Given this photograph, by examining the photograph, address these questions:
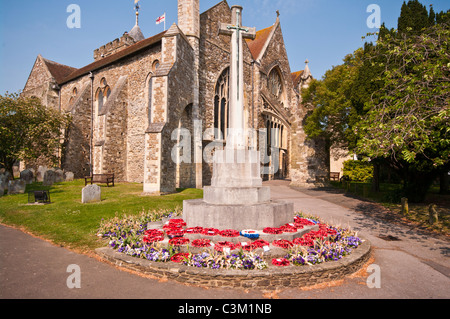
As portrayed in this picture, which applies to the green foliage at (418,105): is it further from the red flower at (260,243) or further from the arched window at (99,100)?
the arched window at (99,100)

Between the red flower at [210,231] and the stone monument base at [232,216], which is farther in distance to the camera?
the stone monument base at [232,216]

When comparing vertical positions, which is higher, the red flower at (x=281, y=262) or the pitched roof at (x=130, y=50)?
the pitched roof at (x=130, y=50)

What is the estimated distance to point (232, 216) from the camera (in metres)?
5.53

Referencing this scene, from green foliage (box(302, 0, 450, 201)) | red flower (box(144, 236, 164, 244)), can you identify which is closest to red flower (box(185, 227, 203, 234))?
red flower (box(144, 236, 164, 244))

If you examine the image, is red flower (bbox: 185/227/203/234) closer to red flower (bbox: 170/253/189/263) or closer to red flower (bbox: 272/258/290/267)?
red flower (bbox: 170/253/189/263)

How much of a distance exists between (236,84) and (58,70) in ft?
104

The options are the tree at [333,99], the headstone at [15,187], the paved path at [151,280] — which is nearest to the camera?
the paved path at [151,280]

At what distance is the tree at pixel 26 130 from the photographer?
59.6 ft

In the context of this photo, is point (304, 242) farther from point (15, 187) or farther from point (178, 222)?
point (15, 187)

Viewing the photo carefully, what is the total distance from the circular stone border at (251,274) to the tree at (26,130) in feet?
62.9

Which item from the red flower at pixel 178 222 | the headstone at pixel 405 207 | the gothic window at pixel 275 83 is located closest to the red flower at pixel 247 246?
the red flower at pixel 178 222

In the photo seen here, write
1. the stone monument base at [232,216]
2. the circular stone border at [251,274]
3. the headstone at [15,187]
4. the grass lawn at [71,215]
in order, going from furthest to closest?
the headstone at [15,187] → the grass lawn at [71,215] → the stone monument base at [232,216] → the circular stone border at [251,274]

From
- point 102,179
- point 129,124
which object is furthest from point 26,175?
point 129,124

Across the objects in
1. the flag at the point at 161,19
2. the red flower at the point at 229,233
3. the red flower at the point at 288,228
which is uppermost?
the flag at the point at 161,19
